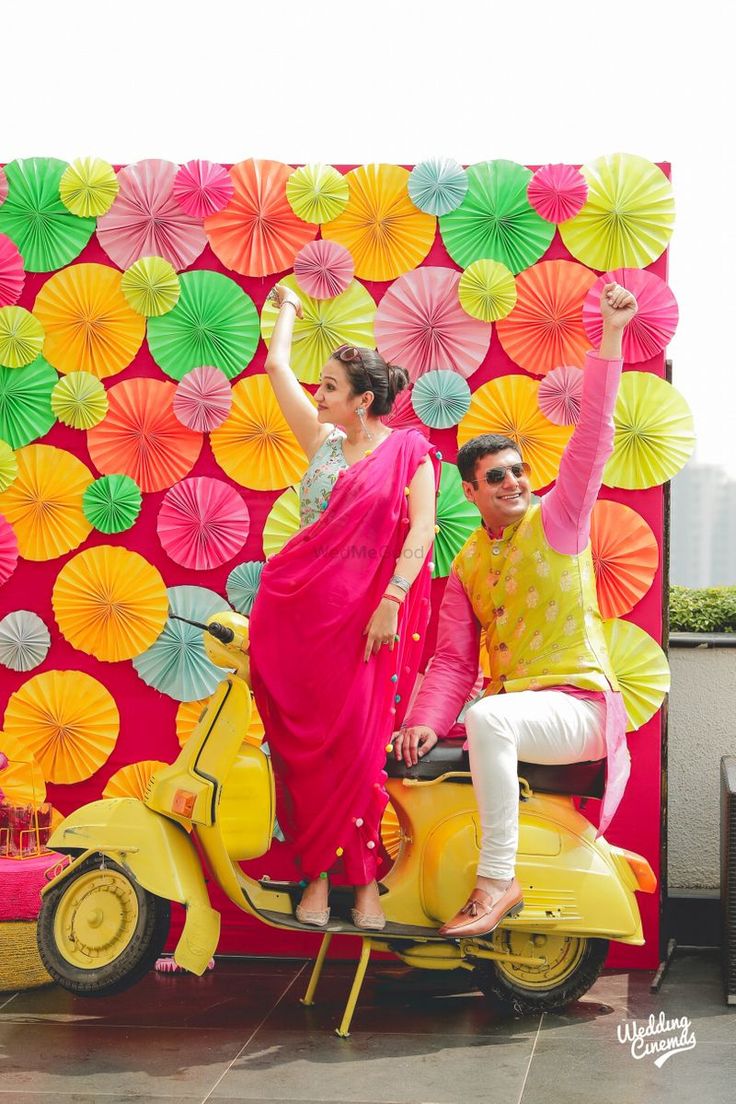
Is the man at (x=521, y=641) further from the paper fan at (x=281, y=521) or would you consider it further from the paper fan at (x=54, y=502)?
the paper fan at (x=54, y=502)

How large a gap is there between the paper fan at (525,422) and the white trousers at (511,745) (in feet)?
3.02

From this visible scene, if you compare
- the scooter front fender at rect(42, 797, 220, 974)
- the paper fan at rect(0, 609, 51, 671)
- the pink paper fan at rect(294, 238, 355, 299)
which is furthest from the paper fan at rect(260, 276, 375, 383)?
the scooter front fender at rect(42, 797, 220, 974)

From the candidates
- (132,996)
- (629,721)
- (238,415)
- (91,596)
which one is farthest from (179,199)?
(132,996)

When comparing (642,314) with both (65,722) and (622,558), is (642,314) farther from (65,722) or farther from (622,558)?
(65,722)

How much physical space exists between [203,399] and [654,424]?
143 cm

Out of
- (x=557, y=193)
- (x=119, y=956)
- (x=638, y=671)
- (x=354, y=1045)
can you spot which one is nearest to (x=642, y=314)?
(x=557, y=193)

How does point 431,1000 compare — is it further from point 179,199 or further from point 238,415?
point 179,199

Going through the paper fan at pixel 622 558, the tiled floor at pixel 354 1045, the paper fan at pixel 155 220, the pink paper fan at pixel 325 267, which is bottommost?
the tiled floor at pixel 354 1045

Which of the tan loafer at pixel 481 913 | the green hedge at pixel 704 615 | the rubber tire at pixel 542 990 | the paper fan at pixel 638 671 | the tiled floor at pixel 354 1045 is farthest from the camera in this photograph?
the green hedge at pixel 704 615

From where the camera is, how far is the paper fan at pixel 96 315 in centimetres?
449

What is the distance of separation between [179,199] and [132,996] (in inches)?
97.1

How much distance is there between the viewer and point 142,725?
4.48 meters

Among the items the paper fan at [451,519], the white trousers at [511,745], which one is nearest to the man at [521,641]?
the white trousers at [511,745]

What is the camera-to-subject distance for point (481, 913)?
3.47 meters
